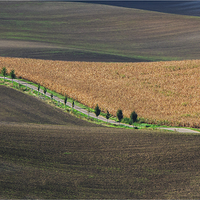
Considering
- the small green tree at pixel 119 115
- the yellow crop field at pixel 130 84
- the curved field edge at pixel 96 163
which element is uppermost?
the yellow crop field at pixel 130 84

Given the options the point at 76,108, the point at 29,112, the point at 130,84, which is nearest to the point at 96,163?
the point at 29,112

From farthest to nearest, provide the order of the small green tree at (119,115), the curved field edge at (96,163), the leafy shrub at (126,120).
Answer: the leafy shrub at (126,120) < the small green tree at (119,115) < the curved field edge at (96,163)

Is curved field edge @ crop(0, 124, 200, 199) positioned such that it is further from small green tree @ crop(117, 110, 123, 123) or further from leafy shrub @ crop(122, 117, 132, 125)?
leafy shrub @ crop(122, 117, 132, 125)

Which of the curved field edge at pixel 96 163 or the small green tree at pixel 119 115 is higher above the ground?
the small green tree at pixel 119 115

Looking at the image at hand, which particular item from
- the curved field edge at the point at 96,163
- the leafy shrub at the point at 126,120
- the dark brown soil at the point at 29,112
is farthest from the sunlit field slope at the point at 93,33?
the curved field edge at the point at 96,163

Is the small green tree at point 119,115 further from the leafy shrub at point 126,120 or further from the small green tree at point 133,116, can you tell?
the small green tree at point 133,116

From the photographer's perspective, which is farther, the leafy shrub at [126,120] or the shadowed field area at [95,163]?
the leafy shrub at [126,120]
